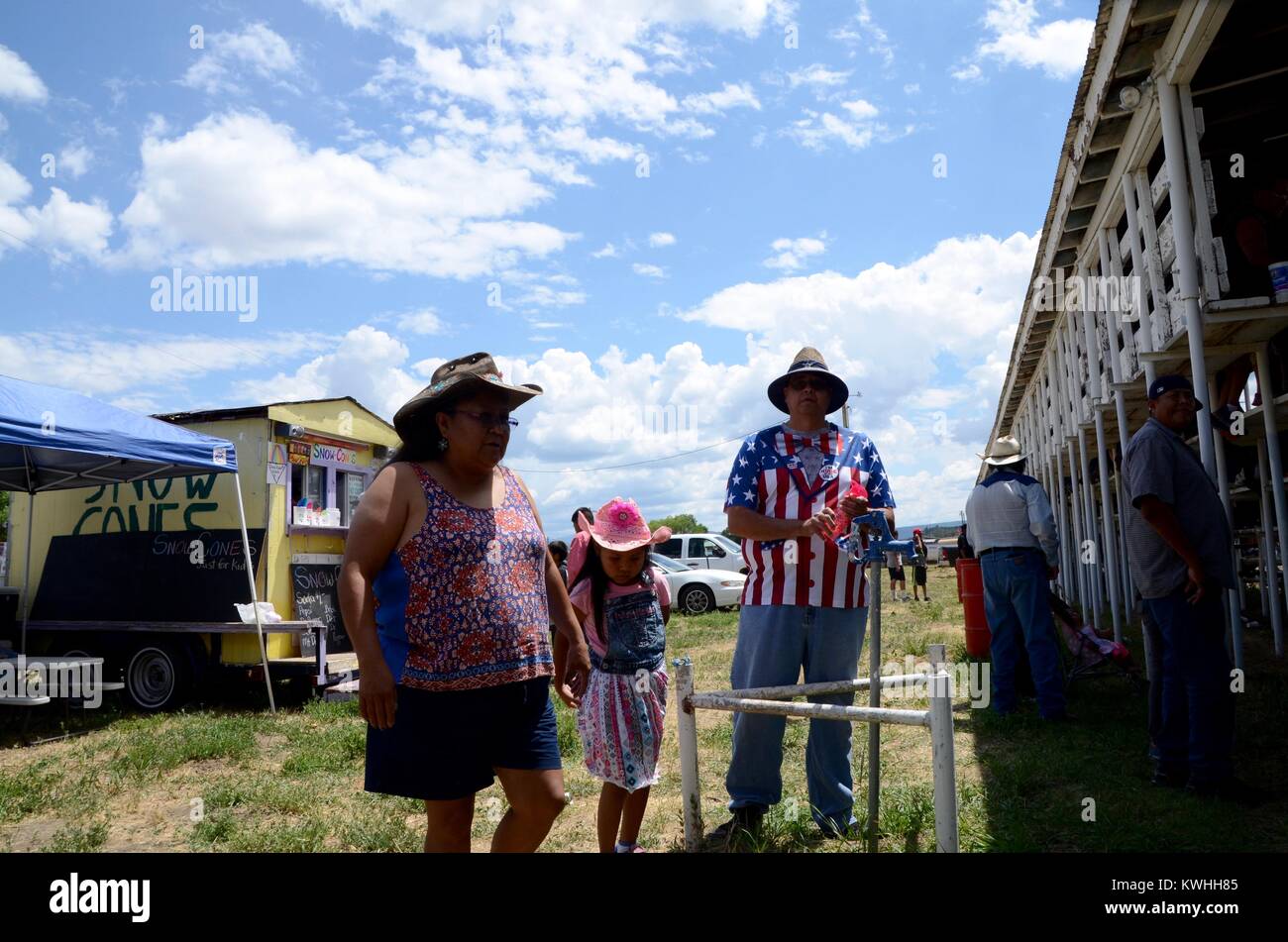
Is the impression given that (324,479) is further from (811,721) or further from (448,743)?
(448,743)

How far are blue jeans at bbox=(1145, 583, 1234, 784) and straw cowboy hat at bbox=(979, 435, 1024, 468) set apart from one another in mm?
2705

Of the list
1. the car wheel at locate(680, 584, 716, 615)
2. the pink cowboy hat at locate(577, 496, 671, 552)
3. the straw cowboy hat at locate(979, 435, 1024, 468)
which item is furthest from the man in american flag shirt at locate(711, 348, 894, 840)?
the car wheel at locate(680, 584, 716, 615)

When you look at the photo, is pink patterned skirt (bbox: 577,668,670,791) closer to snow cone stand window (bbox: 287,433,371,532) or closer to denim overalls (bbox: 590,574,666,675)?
denim overalls (bbox: 590,574,666,675)

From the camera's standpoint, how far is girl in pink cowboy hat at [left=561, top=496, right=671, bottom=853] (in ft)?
11.7

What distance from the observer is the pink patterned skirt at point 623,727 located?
3.55 metres

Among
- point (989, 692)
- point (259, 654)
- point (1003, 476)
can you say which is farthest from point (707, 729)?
point (259, 654)

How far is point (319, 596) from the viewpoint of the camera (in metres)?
8.67

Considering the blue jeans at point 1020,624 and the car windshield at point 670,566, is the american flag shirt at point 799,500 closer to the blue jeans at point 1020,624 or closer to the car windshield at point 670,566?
the blue jeans at point 1020,624

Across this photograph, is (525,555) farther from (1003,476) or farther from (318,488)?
(318,488)

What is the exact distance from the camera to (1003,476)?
6.72 meters

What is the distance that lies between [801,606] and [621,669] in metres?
0.83

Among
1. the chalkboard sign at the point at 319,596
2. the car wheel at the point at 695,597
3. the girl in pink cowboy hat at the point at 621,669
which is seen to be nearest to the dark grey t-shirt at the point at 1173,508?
the girl in pink cowboy hat at the point at 621,669
